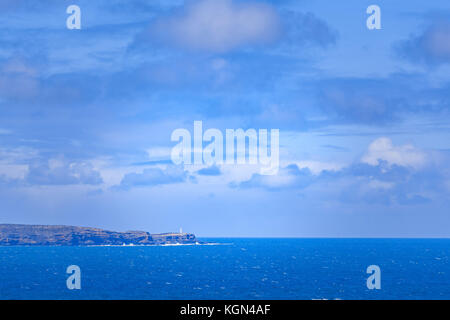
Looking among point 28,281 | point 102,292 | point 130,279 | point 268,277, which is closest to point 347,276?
point 268,277

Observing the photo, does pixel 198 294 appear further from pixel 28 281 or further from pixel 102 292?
pixel 28 281

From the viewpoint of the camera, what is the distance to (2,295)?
11700 centimetres

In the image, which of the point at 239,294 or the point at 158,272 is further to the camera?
the point at 158,272
